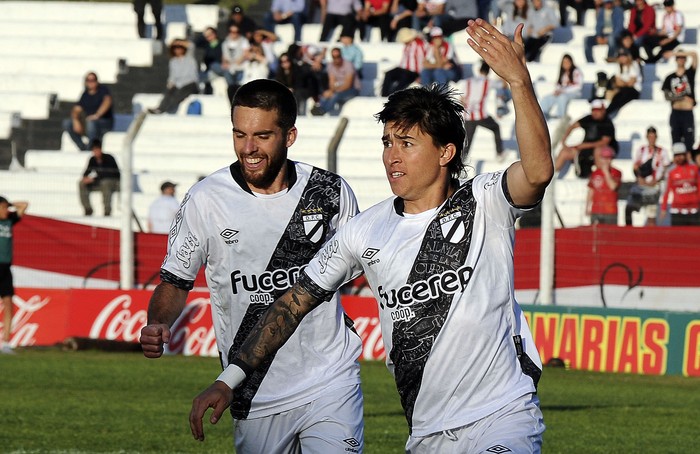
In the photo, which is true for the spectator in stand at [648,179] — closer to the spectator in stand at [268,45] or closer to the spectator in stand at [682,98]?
the spectator in stand at [682,98]

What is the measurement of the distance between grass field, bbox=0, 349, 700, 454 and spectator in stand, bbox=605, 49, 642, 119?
8319 mm

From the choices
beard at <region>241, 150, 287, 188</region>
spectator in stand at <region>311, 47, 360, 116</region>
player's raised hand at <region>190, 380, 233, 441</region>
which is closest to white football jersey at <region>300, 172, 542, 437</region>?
player's raised hand at <region>190, 380, 233, 441</region>

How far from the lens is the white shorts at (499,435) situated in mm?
5570

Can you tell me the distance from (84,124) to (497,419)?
68.0 ft

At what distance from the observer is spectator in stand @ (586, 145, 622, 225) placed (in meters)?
18.2

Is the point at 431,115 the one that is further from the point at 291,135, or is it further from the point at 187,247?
the point at 187,247

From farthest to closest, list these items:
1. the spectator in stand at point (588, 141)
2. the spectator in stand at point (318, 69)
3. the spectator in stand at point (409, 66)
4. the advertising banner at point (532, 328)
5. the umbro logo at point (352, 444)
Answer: the spectator in stand at point (318, 69)
the spectator in stand at point (409, 66)
the spectator in stand at point (588, 141)
the advertising banner at point (532, 328)
the umbro logo at point (352, 444)

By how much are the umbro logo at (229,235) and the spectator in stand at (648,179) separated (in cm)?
1189

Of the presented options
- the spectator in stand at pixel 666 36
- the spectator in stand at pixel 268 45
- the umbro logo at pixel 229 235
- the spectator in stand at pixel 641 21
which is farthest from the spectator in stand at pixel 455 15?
the umbro logo at pixel 229 235

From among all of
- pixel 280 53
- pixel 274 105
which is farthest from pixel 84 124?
pixel 274 105

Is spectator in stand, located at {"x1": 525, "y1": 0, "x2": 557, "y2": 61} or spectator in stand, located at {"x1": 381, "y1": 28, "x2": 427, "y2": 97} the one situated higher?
A: spectator in stand, located at {"x1": 525, "y1": 0, "x2": 557, "y2": 61}

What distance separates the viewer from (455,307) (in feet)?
18.7

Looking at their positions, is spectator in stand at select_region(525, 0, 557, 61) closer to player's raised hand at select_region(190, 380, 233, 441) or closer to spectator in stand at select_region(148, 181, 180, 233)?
spectator in stand at select_region(148, 181, 180, 233)

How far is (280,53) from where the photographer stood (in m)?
26.8
